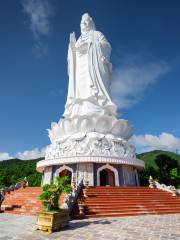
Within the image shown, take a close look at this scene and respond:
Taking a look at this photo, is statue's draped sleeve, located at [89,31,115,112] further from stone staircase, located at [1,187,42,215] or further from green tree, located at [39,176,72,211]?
green tree, located at [39,176,72,211]

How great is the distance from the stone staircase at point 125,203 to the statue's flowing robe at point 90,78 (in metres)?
8.39

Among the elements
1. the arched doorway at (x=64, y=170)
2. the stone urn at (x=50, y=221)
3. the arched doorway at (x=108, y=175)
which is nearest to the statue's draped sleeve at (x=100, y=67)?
the arched doorway at (x=108, y=175)

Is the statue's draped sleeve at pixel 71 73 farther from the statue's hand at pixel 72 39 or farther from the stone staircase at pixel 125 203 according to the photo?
the stone staircase at pixel 125 203

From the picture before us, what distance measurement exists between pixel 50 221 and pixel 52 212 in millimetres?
301

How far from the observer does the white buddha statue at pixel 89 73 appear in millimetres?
21008

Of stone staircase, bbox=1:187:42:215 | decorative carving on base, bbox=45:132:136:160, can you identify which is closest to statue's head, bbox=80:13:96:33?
decorative carving on base, bbox=45:132:136:160

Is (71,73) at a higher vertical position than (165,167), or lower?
higher

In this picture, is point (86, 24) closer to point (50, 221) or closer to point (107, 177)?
point (107, 177)

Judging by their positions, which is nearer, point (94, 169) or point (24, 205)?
point (24, 205)

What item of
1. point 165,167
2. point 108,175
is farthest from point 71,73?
point 165,167

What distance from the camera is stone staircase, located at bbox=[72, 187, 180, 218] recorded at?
1095 centimetres

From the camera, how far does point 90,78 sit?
22.2 m

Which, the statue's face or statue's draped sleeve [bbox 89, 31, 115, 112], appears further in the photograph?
the statue's face

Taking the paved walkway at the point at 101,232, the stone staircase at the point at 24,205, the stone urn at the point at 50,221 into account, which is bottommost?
the paved walkway at the point at 101,232
